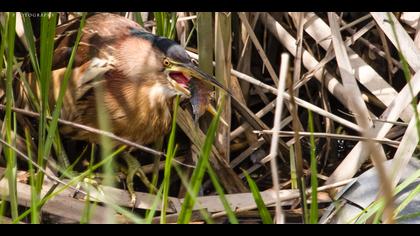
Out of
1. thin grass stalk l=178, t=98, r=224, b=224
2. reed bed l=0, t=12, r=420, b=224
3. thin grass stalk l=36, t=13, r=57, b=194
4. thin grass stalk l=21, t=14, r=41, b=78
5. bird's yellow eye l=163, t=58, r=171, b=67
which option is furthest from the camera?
bird's yellow eye l=163, t=58, r=171, b=67

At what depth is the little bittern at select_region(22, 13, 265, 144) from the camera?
2441 millimetres

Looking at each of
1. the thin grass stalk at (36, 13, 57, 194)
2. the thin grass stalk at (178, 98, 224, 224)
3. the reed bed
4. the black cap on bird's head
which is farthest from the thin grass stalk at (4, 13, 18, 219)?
the black cap on bird's head

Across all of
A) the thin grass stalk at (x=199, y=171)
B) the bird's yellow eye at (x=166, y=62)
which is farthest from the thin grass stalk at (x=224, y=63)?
the thin grass stalk at (x=199, y=171)

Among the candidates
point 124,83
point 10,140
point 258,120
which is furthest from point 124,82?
point 10,140

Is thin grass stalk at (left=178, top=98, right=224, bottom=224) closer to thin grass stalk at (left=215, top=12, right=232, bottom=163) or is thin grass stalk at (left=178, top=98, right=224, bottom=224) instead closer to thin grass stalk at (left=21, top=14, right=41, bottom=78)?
thin grass stalk at (left=21, top=14, right=41, bottom=78)

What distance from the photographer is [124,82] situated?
2506 millimetres

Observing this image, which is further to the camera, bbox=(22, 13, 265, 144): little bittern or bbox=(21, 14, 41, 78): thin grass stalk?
bbox=(22, 13, 265, 144): little bittern

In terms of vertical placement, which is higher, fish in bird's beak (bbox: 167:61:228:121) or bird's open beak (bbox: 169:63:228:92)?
bird's open beak (bbox: 169:63:228:92)

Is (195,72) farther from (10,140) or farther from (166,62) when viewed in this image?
(10,140)

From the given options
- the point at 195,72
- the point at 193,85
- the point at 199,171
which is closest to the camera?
the point at 199,171

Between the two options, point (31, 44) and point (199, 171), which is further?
point (31, 44)

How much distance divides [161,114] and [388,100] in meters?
0.72
